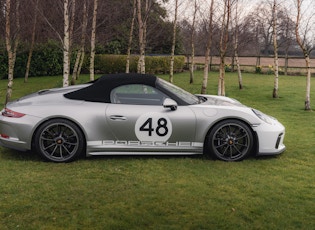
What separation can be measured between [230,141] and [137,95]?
159 centimetres

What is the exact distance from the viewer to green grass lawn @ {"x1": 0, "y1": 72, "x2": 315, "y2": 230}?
3.48 m

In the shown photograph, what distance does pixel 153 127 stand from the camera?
17.4 feet

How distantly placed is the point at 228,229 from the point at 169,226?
55 centimetres

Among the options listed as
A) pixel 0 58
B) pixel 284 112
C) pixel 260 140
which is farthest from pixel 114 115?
pixel 0 58

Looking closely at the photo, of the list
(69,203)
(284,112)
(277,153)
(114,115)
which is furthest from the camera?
(284,112)

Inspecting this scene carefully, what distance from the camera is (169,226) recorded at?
3371mm

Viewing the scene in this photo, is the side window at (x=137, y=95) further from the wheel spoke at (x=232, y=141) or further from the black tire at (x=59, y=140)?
the wheel spoke at (x=232, y=141)

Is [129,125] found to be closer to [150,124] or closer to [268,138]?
[150,124]

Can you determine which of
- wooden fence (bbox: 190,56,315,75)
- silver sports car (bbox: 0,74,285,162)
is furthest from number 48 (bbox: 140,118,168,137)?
wooden fence (bbox: 190,56,315,75)

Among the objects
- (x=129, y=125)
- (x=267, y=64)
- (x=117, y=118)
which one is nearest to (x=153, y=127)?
(x=129, y=125)

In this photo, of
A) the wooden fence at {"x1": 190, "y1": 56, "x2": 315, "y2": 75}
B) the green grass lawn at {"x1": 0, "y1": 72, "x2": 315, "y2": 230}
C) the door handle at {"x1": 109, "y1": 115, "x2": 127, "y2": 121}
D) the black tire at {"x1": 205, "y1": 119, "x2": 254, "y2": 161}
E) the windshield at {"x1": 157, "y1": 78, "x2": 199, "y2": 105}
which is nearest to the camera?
the green grass lawn at {"x1": 0, "y1": 72, "x2": 315, "y2": 230}

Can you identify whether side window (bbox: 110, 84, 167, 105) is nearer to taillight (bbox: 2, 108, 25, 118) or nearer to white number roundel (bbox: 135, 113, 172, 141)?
white number roundel (bbox: 135, 113, 172, 141)

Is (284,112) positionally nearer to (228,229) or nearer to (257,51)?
(228,229)

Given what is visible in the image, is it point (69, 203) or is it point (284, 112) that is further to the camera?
point (284, 112)
